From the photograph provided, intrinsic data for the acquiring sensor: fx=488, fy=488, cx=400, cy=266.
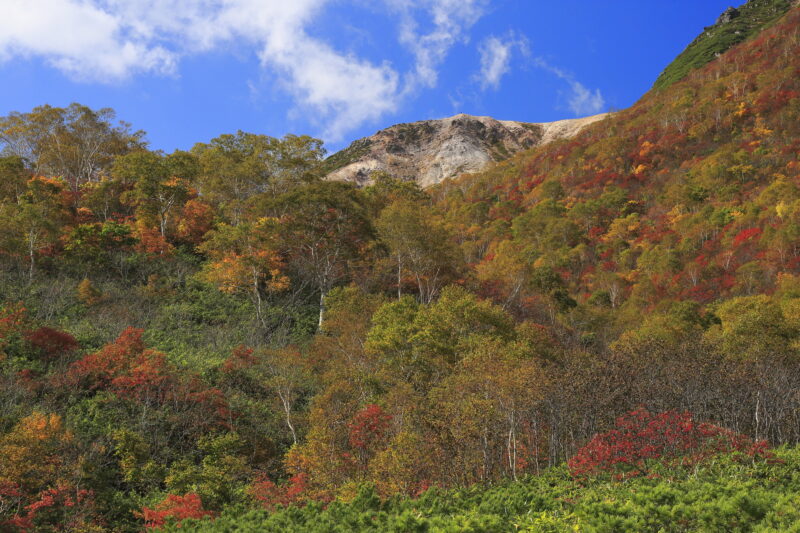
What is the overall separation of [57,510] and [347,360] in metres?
14.7

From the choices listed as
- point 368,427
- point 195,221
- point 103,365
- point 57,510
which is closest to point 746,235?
point 368,427

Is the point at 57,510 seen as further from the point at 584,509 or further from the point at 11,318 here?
the point at 584,509

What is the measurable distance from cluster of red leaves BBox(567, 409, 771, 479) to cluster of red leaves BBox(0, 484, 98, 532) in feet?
53.2

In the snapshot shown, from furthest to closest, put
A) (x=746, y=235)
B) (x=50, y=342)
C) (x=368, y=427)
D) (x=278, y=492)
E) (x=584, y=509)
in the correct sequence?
1. (x=746, y=235)
2. (x=50, y=342)
3. (x=368, y=427)
4. (x=278, y=492)
5. (x=584, y=509)

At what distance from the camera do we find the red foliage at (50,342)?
23688 mm

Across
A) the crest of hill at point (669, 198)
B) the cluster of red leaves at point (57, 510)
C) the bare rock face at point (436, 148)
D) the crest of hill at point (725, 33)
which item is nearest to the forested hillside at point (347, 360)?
the cluster of red leaves at point (57, 510)

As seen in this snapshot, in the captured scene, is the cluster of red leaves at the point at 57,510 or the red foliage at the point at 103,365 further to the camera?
the red foliage at the point at 103,365

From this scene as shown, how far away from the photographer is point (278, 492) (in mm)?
18438

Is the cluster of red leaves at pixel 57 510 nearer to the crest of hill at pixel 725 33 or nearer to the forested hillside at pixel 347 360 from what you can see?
the forested hillside at pixel 347 360

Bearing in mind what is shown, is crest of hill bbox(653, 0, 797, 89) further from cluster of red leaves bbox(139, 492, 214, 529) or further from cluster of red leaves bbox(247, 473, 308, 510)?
cluster of red leaves bbox(139, 492, 214, 529)

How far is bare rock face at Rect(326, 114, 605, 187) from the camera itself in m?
137

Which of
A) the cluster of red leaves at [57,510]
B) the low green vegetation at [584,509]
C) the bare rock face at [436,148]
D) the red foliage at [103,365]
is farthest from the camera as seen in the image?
the bare rock face at [436,148]

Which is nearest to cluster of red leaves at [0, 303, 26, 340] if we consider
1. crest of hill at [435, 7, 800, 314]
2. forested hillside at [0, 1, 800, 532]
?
forested hillside at [0, 1, 800, 532]

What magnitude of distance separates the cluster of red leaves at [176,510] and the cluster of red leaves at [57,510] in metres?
1.75
